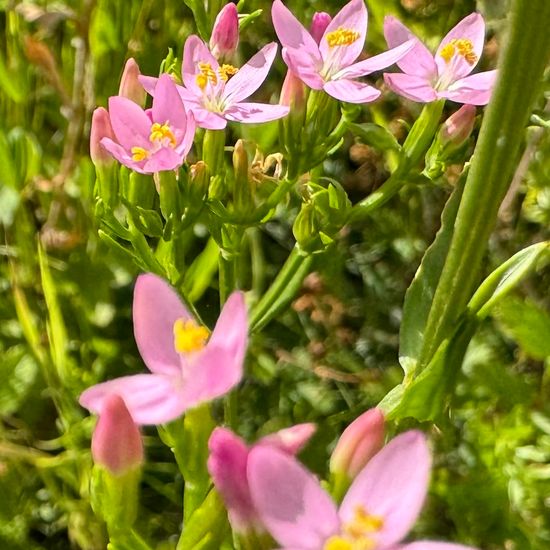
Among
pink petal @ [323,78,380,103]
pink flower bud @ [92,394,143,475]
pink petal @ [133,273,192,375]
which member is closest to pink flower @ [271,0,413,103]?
pink petal @ [323,78,380,103]

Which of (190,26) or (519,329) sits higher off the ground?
(190,26)

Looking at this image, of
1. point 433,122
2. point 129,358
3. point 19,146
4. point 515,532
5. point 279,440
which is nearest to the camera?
point 279,440

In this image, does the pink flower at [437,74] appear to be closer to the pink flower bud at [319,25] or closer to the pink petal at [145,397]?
the pink flower bud at [319,25]

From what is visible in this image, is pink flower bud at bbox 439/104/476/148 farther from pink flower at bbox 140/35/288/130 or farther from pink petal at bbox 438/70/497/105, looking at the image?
pink flower at bbox 140/35/288/130

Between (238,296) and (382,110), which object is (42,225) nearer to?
(382,110)

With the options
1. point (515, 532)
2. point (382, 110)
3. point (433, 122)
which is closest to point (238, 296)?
point (433, 122)

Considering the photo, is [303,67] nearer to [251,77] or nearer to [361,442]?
[251,77]
